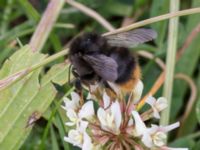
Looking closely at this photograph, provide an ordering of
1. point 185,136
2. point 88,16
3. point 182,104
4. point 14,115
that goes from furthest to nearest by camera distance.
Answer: point 88,16, point 182,104, point 185,136, point 14,115

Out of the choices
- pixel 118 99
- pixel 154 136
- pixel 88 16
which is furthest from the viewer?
pixel 88 16

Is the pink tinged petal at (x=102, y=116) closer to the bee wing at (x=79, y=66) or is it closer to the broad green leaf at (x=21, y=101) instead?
the bee wing at (x=79, y=66)

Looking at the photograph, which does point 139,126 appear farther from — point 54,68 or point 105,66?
point 54,68

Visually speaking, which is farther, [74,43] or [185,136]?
[185,136]

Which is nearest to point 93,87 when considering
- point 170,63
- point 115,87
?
point 115,87

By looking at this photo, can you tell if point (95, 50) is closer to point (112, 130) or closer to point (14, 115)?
point (112, 130)

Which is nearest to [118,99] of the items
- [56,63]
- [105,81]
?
[105,81]

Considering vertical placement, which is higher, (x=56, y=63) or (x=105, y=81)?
(x=56, y=63)
